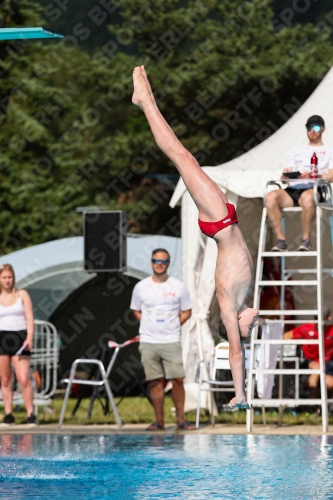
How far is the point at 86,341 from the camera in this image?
16.9 meters

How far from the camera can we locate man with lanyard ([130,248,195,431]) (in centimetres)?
1027

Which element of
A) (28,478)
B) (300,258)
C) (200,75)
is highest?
(200,75)

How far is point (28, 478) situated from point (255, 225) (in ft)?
18.8

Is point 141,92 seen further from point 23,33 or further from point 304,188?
point 304,188

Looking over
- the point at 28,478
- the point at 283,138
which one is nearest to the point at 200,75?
the point at 283,138

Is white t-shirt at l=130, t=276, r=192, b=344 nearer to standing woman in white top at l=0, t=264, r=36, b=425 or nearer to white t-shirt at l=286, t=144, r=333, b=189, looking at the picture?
standing woman in white top at l=0, t=264, r=36, b=425

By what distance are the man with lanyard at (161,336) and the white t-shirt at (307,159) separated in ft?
5.13

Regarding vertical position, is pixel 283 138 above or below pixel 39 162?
below

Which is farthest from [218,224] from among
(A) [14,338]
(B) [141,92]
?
(A) [14,338]

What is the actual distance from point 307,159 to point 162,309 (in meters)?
2.09

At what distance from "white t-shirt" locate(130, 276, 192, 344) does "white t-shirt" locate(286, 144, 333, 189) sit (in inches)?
63.2

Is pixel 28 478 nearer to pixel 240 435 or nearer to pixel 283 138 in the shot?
pixel 240 435

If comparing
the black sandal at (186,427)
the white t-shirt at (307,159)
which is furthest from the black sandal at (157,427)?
the white t-shirt at (307,159)

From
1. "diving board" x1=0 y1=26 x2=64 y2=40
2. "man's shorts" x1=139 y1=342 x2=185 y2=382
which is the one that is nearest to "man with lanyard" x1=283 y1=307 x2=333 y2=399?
"man's shorts" x1=139 y1=342 x2=185 y2=382
